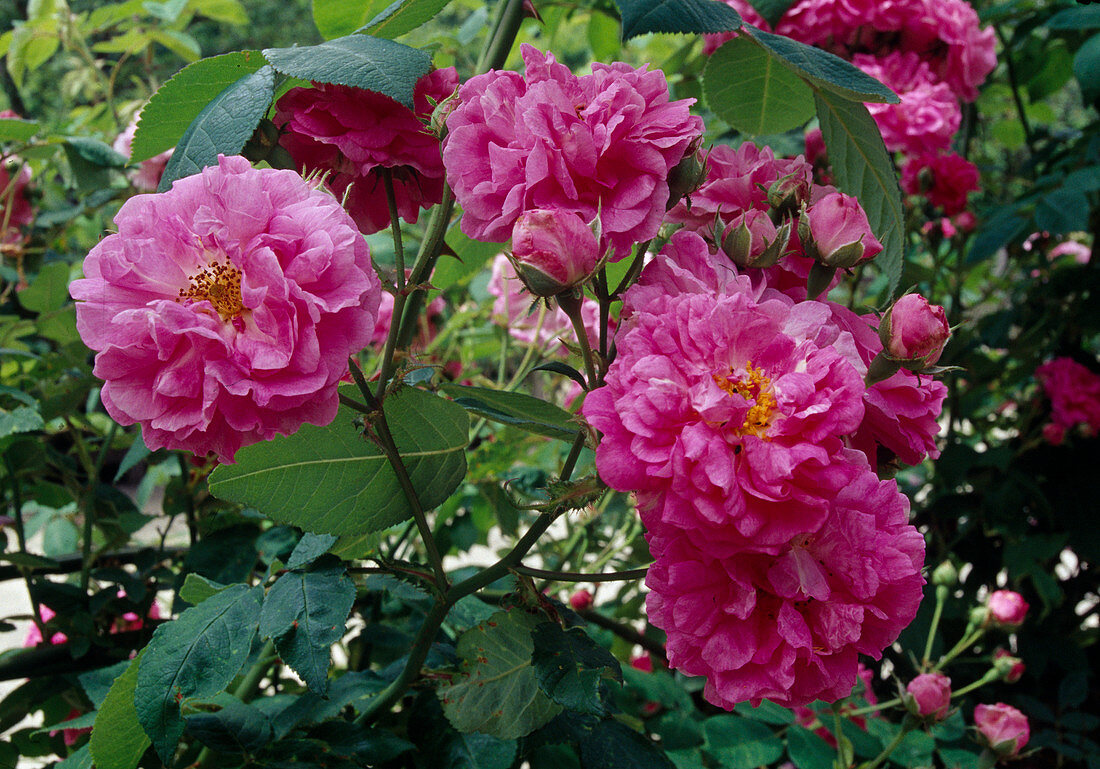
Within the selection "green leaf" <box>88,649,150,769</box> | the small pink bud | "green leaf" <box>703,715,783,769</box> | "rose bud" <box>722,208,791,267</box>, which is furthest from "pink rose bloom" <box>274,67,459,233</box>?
the small pink bud

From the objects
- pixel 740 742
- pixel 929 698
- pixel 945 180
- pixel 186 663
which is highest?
pixel 945 180

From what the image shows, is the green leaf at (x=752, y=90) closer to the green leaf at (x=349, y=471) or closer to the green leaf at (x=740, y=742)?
the green leaf at (x=349, y=471)

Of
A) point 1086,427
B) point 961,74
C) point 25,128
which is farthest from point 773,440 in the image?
point 1086,427

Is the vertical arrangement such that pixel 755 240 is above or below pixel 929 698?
above

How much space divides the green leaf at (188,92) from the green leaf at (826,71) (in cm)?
30

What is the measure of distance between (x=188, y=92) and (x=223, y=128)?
0.08 m

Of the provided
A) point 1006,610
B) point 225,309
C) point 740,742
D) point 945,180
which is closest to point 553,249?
A: point 225,309

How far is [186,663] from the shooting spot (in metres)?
0.44

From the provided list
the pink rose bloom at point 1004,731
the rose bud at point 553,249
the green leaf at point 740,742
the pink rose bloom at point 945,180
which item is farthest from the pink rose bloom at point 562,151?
the pink rose bloom at point 945,180

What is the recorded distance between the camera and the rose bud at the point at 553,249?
36 cm

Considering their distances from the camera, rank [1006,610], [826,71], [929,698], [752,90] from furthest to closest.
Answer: [1006,610] → [929,698] → [752,90] → [826,71]

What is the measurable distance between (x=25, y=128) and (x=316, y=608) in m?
0.57

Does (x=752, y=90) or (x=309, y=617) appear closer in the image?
(x=309, y=617)

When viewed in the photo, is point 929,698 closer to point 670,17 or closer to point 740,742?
point 740,742
